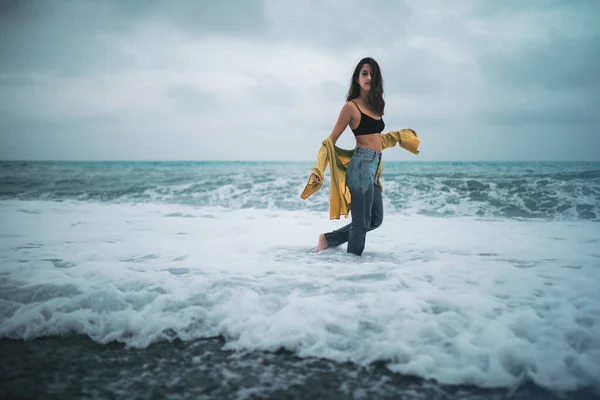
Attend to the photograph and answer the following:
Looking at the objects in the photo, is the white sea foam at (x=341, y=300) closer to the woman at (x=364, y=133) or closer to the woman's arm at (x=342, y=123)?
the woman at (x=364, y=133)

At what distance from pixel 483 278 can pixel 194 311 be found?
8.07 ft

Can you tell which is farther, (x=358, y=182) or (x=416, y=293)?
(x=358, y=182)

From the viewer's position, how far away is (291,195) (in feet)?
38.8

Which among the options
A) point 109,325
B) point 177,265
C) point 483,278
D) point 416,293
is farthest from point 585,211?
point 109,325

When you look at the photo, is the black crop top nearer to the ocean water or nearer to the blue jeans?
the blue jeans

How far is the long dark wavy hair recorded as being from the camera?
12.4 feet

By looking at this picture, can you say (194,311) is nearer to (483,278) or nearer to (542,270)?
(483,278)

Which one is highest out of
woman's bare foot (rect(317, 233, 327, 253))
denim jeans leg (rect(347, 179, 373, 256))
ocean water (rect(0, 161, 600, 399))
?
denim jeans leg (rect(347, 179, 373, 256))

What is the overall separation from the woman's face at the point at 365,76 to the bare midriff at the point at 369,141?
1.51 feet

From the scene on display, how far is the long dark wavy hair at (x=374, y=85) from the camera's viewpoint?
3787 mm

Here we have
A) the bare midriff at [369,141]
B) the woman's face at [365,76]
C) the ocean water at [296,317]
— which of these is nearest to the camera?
the ocean water at [296,317]

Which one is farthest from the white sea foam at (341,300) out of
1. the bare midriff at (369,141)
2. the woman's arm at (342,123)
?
the bare midriff at (369,141)

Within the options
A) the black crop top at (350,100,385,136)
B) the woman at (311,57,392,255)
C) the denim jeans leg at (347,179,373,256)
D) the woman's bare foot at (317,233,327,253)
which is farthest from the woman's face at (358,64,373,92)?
the woman's bare foot at (317,233,327,253)

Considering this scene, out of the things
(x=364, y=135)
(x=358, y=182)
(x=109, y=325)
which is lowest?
(x=109, y=325)
